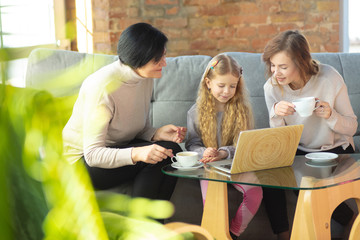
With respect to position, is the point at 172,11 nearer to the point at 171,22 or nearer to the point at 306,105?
the point at 171,22

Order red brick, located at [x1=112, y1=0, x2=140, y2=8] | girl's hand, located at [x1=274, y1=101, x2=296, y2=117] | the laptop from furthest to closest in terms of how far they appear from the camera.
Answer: red brick, located at [x1=112, y1=0, x2=140, y2=8] < girl's hand, located at [x1=274, y1=101, x2=296, y2=117] < the laptop

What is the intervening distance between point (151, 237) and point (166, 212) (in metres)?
0.02

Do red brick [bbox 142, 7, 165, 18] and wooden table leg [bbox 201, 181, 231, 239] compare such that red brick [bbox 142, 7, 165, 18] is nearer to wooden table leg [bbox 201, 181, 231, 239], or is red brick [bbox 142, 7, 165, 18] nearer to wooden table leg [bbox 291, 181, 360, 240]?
wooden table leg [bbox 201, 181, 231, 239]

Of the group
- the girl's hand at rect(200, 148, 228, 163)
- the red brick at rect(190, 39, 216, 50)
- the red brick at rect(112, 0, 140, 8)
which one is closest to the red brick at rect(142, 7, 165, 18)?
the red brick at rect(112, 0, 140, 8)

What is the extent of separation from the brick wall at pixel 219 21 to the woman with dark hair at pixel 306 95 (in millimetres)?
1478

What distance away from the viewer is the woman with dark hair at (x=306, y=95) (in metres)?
1.84

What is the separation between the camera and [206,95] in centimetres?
206

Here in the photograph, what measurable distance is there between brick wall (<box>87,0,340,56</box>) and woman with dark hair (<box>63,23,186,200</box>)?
61.9 inches

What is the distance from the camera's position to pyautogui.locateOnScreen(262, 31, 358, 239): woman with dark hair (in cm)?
184

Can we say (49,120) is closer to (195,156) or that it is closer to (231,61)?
(195,156)

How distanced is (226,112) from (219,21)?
1620 millimetres

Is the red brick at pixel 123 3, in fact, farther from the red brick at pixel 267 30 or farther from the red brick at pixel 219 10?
the red brick at pixel 267 30

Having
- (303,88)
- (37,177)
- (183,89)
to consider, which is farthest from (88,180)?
(183,89)

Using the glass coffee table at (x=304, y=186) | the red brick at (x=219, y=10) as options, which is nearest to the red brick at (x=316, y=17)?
the red brick at (x=219, y=10)
